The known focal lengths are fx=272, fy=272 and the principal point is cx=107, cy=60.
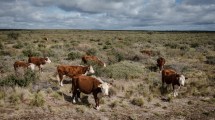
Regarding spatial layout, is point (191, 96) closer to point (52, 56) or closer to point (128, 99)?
point (128, 99)

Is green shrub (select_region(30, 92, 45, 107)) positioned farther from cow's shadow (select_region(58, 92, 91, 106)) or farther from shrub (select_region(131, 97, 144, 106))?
shrub (select_region(131, 97, 144, 106))

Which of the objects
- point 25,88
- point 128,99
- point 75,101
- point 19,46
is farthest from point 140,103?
point 19,46

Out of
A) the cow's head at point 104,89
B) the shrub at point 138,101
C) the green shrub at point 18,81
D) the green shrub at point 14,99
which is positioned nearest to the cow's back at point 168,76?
the shrub at point 138,101

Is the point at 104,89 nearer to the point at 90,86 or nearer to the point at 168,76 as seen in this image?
the point at 90,86

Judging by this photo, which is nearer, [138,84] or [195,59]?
[138,84]

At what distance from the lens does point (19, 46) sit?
31.9m

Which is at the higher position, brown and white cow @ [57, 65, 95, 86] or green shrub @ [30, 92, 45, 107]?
brown and white cow @ [57, 65, 95, 86]

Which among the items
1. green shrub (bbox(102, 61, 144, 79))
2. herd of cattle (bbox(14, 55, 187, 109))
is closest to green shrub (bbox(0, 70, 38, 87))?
herd of cattle (bbox(14, 55, 187, 109))

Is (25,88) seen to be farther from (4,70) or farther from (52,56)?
(52,56)

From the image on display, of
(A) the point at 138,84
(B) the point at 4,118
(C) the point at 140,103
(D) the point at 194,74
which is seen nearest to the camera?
(B) the point at 4,118

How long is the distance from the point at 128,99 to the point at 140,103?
0.84m

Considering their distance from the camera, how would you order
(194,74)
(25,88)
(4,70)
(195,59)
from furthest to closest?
(195,59) < (194,74) < (4,70) < (25,88)

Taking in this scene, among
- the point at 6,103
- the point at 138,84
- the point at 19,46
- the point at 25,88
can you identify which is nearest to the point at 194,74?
the point at 138,84

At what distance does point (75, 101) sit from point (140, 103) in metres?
2.73
